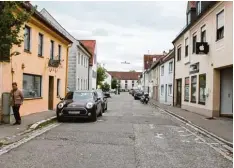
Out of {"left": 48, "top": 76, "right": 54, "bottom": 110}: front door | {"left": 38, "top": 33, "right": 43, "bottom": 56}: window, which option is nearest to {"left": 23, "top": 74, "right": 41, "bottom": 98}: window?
{"left": 38, "top": 33, "right": 43, "bottom": 56}: window

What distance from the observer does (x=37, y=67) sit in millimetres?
19531

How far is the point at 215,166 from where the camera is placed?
7309 millimetres

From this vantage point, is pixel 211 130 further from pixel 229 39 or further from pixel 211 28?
pixel 211 28

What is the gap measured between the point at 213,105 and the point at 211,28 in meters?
4.26

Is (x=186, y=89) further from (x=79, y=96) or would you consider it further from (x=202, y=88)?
(x=79, y=96)

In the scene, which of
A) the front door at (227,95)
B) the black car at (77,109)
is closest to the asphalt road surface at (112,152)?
the black car at (77,109)

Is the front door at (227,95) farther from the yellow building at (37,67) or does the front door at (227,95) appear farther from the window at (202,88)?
the yellow building at (37,67)

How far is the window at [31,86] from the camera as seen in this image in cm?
1778

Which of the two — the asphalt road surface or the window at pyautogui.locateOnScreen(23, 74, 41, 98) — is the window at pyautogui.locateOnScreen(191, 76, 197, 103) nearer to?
the window at pyautogui.locateOnScreen(23, 74, 41, 98)

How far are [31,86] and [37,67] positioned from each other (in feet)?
4.06

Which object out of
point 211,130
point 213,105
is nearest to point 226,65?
point 213,105

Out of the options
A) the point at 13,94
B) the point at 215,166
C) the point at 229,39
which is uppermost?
the point at 229,39

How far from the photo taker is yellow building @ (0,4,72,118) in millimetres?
15933

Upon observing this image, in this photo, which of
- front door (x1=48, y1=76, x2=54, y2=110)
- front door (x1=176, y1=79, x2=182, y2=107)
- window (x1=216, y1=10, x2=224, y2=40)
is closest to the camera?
window (x1=216, y1=10, x2=224, y2=40)
